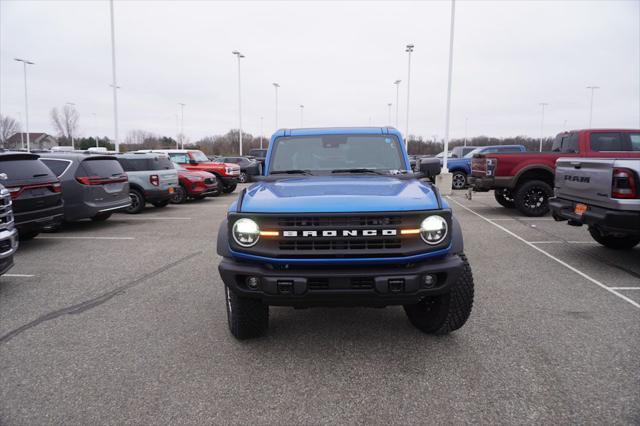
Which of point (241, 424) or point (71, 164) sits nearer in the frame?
point (241, 424)

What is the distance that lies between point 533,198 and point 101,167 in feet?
34.3

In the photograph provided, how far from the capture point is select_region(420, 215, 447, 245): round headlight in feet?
10.7

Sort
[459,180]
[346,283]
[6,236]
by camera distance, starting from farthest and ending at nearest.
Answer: [459,180]
[6,236]
[346,283]

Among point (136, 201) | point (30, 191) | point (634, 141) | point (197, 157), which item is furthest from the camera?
point (197, 157)

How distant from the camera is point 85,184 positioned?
9344mm

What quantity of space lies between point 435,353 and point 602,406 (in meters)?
1.16

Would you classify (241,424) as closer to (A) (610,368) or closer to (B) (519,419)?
(B) (519,419)

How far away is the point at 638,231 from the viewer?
566 centimetres

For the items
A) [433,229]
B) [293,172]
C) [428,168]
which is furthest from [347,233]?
[428,168]

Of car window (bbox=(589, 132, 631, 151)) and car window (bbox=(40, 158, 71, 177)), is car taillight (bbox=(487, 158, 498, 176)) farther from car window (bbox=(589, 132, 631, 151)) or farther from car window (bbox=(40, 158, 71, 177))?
car window (bbox=(40, 158, 71, 177))

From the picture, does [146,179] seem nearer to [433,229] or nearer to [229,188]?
[229,188]

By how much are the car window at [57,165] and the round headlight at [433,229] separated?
28.8ft

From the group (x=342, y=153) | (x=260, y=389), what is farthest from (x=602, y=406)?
(x=342, y=153)

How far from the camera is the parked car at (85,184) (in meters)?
9.33
